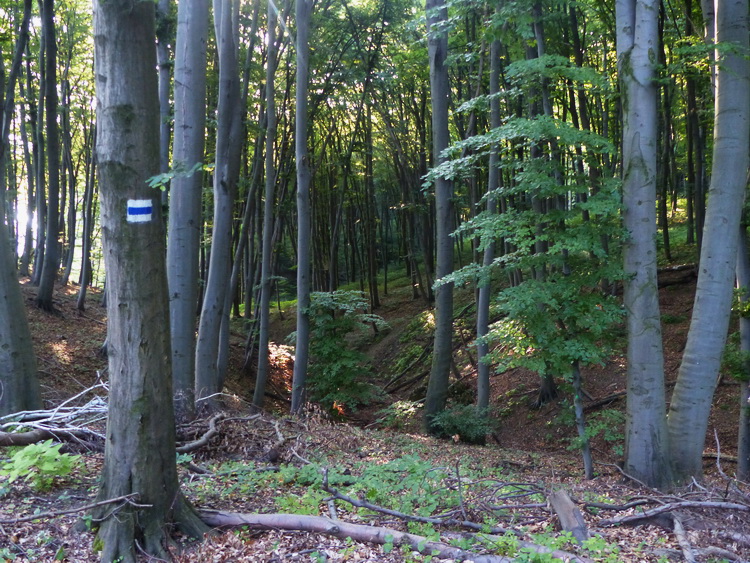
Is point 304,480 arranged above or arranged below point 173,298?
below

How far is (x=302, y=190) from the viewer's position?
1244 centimetres

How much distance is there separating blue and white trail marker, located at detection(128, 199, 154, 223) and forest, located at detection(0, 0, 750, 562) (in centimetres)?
1

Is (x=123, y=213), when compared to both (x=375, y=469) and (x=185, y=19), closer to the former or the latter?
(x=375, y=469)

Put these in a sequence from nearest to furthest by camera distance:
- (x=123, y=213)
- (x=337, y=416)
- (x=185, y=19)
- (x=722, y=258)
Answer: (x=123, y=213) → (x=722, y=258) → (x=185, y=19) → (x=337, y=416)

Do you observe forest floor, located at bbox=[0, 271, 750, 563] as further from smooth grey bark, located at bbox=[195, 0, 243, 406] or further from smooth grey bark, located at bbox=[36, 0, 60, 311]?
smooth grey bark, located at bbox=[36, 0, 60, 311]

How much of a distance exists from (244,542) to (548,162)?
572 centimetres

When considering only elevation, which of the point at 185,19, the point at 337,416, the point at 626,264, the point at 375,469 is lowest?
the point at 337,416

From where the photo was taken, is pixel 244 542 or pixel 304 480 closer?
pixel 244 542

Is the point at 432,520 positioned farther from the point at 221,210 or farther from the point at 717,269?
the point at 221,210

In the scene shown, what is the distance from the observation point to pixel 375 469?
243 inches

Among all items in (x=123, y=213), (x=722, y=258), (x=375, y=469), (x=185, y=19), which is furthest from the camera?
(x=185, y=19)

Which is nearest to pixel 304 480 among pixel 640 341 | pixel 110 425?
pixel 110 425

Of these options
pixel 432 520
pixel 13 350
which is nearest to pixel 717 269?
pixel 432 520

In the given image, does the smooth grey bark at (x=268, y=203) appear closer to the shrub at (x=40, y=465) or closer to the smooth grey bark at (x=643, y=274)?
the smooth grey bark at (x=643, y=274)
